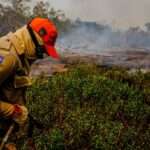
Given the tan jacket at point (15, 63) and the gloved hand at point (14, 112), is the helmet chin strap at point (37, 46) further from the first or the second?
the gloved hand at point (14, 112)

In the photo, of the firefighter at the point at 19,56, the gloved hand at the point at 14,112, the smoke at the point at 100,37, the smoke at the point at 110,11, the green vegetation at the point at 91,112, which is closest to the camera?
the firefighter at the point at 19,56

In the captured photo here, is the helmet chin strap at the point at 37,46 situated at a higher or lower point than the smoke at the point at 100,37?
higher

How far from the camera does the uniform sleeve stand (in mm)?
5555

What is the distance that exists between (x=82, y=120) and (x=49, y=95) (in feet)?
6.48

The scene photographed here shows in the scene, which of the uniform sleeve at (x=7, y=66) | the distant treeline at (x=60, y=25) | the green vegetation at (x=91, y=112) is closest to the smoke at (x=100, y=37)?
the distant treeline at (x=60, y=25)

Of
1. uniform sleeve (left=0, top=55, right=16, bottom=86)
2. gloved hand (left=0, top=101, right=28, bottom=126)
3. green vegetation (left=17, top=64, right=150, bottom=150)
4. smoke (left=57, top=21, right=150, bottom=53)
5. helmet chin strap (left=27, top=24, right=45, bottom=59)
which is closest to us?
uniform sleeve (left=0, top=55, right=16, bottom=86)

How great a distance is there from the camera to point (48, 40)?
6023 mm

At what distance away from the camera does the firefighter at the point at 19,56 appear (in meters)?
5.70

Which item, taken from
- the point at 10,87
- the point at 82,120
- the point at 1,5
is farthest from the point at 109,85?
the point at 1,5

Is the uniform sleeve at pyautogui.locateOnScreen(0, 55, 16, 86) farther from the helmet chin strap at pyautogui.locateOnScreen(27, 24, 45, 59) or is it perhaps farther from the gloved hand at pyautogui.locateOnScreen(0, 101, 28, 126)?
the gloved hand at pyautogui.locateOnScreen(0, 101, 28, 126)

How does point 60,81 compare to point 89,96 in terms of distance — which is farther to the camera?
point 60,81

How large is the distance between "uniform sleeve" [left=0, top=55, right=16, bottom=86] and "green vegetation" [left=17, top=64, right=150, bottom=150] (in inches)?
76.3

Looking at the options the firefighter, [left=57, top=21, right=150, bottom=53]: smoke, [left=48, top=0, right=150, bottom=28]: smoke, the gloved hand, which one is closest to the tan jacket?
the firefighter

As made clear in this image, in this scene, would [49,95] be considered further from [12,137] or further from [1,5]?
[1,5]
